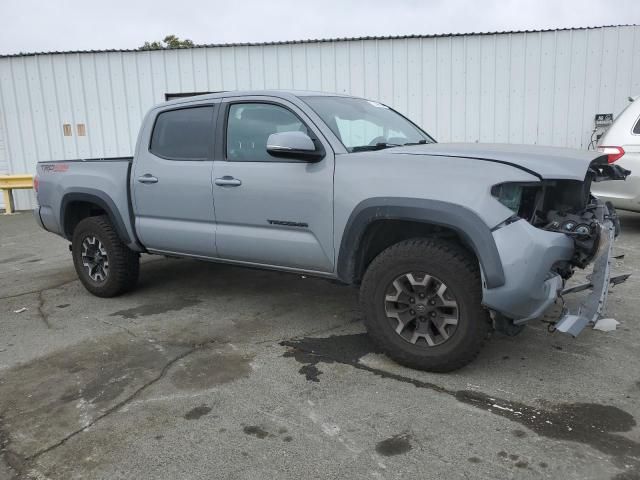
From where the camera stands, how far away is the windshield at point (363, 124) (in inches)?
151

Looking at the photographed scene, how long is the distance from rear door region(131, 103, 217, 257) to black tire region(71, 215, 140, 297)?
42 centimetres

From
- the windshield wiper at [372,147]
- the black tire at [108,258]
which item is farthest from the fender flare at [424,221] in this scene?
the black tire at [108,258]

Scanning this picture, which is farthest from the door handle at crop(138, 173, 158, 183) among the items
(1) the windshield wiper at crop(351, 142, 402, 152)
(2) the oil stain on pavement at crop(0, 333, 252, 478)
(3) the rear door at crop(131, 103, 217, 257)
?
(1) the windshield wiper at crop(351, 142, 402, 152)

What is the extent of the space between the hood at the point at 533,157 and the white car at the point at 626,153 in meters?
3.95

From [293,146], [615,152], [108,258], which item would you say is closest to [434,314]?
[293,146]

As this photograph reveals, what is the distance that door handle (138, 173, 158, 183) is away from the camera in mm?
4590

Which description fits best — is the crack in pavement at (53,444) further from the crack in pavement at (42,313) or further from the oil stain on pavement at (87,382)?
the crack in pavement at (42,313)

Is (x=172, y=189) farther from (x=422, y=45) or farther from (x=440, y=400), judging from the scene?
(x=422, y=45)

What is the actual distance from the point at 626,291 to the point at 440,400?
2.85m

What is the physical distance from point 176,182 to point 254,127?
0.83 metres

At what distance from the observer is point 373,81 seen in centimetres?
1109

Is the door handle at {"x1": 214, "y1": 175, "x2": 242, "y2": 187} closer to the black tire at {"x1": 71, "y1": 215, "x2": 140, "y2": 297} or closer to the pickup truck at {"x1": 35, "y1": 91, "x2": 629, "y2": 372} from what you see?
the pickup truck at {"x1": 35, "y1": 91, "x2": 629, "y2": 372}

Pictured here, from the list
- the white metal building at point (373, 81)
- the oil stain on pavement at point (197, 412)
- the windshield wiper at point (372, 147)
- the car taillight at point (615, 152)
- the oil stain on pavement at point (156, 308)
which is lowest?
the oil stain on pavement at point (156, 308)

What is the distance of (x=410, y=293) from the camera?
3.30 metres
